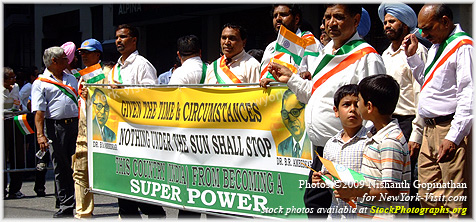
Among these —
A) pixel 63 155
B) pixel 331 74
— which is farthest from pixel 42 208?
pixel 331 74

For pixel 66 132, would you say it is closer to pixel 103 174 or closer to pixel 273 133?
pixel 103 174

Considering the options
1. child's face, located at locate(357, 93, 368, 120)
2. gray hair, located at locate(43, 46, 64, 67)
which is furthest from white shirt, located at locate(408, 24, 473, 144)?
Result: gray hair, located at locate(43, 46, 64, 67)

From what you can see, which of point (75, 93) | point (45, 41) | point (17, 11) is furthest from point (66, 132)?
point (17, 11)

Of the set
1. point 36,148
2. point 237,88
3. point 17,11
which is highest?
point 17,11

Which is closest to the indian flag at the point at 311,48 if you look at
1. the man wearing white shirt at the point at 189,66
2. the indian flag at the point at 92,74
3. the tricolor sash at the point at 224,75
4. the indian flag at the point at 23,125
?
the tricolor sash at the point at 224,75

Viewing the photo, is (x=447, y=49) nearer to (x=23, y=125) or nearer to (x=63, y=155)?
(x=63, y=155)

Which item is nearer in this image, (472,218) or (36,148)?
(472,218)

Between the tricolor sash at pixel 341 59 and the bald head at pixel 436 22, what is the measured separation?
673 millimetres

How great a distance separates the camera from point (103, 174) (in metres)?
7.05

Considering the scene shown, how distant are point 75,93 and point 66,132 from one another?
0.57 m

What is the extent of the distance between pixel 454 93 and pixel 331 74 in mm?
995

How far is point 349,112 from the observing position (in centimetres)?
423

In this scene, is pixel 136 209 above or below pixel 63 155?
below

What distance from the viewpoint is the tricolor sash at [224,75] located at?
610 cm
